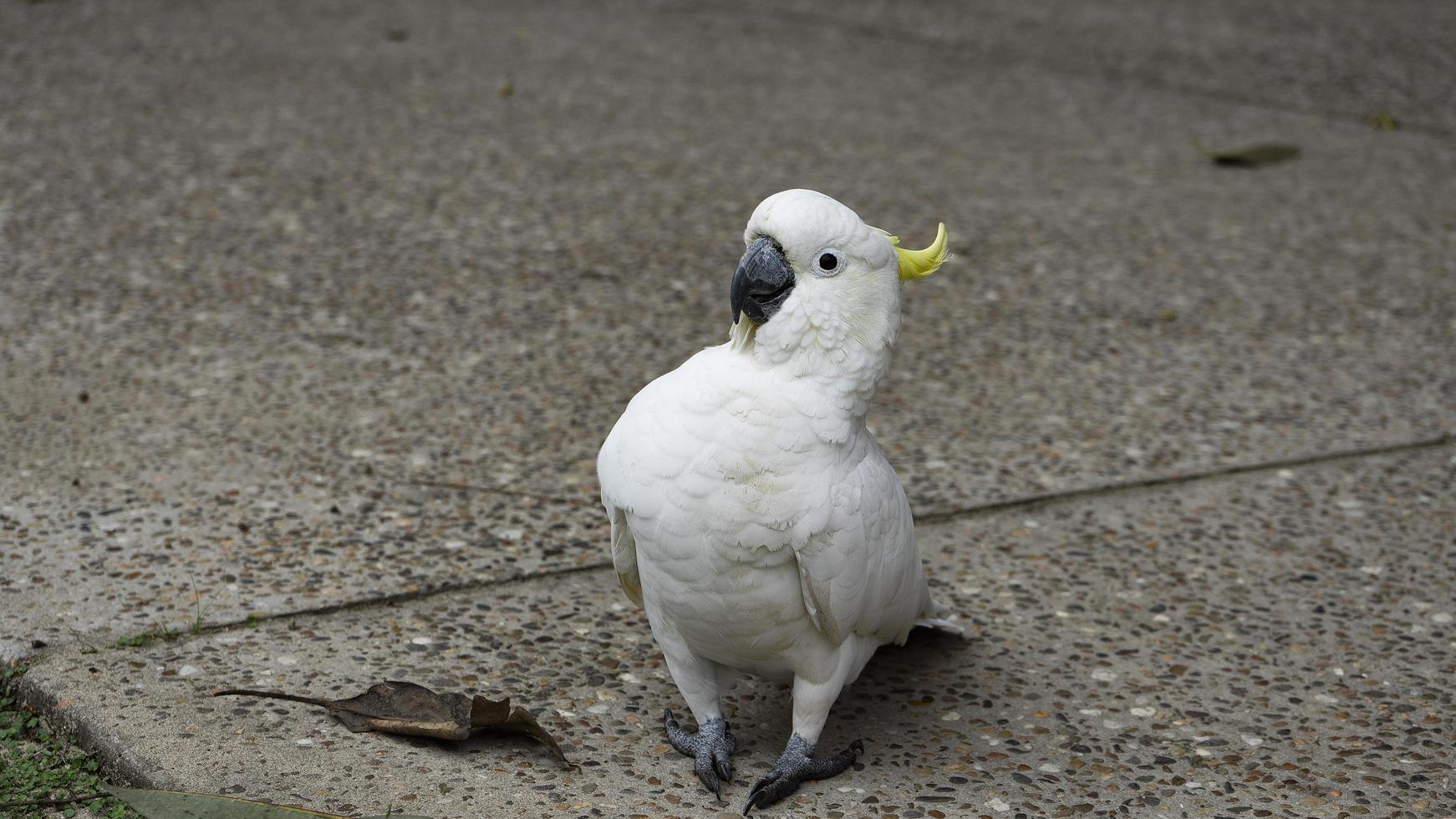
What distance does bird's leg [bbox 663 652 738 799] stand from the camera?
8.54ft

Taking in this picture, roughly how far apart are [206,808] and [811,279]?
133 cm

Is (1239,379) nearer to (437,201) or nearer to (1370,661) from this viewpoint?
(1370,661)

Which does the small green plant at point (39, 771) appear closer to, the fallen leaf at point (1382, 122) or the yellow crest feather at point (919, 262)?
the yellow crest feather at point (919, 262)

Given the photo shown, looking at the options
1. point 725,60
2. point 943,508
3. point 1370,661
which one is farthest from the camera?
point 725,60

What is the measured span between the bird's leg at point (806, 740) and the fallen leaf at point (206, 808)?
2.10 ft

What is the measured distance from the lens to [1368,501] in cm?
373

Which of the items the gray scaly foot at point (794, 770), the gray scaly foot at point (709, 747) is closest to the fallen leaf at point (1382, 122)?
the gray scaly foot at point (794, 770)

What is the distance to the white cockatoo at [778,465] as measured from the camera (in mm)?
2352

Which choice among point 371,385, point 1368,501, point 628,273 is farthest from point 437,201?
point 1368,501

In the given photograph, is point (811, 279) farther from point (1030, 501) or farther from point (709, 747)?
point (1030, 501)

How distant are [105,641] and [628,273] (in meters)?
2.66

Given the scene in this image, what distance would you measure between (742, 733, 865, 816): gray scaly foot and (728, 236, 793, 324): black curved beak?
2.61 feet

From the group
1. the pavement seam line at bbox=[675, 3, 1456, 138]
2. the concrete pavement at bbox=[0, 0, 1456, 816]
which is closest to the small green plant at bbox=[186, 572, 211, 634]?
the concrete pavement at bbox=[0, 0, 1456, 816]

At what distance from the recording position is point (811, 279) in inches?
94.0
